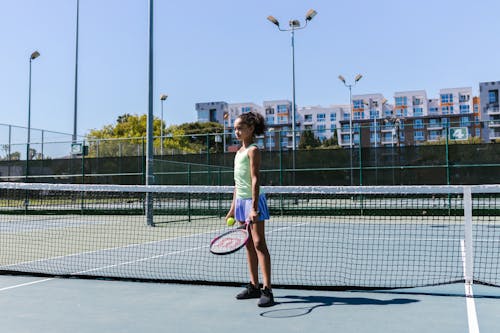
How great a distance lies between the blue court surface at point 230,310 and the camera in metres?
3.65

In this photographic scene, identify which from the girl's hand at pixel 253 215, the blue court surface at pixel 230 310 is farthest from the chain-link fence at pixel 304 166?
the girl's hand at pixel 253 215

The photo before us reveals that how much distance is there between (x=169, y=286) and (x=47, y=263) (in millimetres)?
2551

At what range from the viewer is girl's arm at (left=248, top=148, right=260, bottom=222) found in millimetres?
4117

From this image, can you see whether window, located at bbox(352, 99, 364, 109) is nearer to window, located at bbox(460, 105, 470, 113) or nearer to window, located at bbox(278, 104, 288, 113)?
window, located at bbox(278, 104, 288, 113)

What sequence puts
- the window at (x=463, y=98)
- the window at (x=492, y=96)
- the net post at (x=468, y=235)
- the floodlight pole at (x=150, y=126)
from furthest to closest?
the window at (x=463, y=98) < the window at (x=492, y=96) < the floodlight pole at (x=150, y=126) < the net post at (x=468, y=235)

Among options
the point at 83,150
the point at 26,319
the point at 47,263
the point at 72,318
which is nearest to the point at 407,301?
the point at 72,318

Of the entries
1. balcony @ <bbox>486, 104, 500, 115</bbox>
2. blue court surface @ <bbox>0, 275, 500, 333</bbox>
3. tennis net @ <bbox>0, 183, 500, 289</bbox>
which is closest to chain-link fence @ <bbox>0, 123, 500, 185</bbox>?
tennis net @ <bbox>0, 183, 500, 289</bbox>

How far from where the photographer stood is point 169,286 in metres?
5.18

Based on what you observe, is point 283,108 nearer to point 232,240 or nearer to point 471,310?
point 232,240

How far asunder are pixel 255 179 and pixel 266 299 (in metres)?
0.99

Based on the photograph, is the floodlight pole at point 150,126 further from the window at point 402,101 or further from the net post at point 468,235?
the window at point 402,101

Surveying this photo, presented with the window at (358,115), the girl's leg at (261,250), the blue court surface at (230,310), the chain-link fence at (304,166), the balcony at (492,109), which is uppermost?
the window at (358,115)

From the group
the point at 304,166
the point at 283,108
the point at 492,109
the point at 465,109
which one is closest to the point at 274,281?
the point at 304,166

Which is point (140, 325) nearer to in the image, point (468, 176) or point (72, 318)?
point (72, 318)
